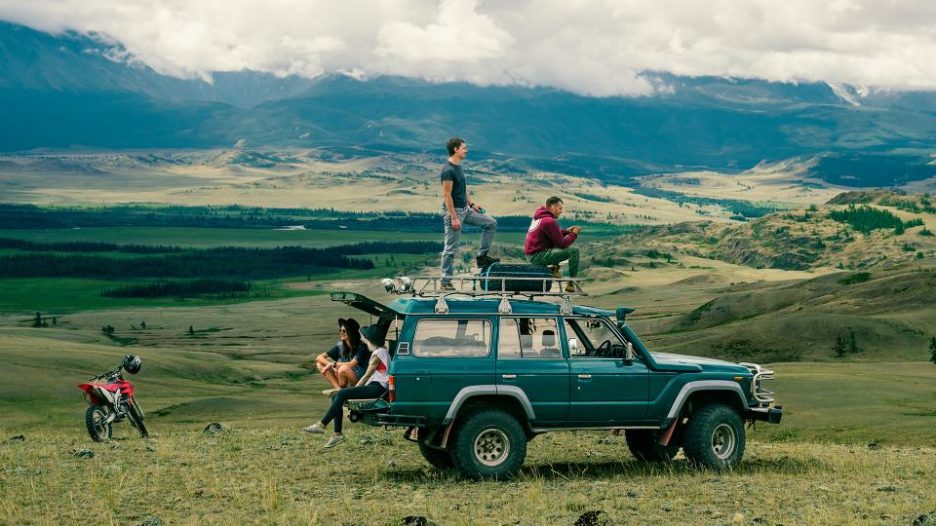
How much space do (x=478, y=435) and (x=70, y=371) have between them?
48.3 metres

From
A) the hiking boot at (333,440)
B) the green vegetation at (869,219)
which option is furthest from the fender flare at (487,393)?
the green vegetation at (869,219)

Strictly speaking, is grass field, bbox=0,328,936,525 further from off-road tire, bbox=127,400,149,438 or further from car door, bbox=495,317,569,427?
car door, bbox=495,317,569,427

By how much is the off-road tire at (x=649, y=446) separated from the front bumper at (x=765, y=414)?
55.5 inches

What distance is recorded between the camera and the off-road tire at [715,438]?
20938 mm

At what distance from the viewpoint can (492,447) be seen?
20.0 m

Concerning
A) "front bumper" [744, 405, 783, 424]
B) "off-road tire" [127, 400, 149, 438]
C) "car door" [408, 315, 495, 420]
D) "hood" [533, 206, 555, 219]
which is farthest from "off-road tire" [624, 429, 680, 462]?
"off-road tire" [127, 400, 149, 438]

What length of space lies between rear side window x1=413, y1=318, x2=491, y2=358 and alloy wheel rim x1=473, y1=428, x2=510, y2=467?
133cm

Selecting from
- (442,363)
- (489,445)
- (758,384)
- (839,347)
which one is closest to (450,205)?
(442,363)

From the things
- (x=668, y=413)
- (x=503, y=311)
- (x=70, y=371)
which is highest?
(x=503, y=311)

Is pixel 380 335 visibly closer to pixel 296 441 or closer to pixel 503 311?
pixel 503 311

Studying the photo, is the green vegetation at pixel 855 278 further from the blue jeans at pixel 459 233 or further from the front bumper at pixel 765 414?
Answer: the blue jeans at pixel 459 233

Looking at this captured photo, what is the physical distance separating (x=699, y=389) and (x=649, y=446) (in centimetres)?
200

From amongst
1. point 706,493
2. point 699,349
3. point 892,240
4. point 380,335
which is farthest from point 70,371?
point 892,240

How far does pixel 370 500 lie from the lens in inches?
719
